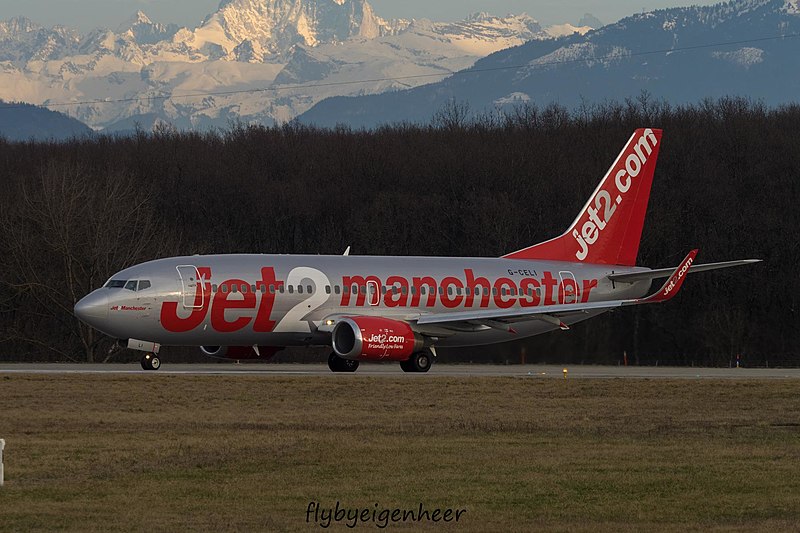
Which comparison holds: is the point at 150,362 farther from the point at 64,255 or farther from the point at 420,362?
the point at 64,255

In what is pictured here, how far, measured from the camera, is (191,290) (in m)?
48.9

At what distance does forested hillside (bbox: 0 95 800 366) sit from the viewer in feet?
216

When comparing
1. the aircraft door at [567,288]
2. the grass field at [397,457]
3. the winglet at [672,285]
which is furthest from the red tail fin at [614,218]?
the grass field at [397,457]

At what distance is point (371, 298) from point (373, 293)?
0.20m

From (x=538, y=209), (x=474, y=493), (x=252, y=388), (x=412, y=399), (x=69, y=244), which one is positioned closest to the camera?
(x=474, y=493)

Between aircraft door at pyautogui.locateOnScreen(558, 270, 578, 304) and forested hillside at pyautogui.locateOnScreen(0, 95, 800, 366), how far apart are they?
132cm

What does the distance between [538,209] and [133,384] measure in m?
59.6

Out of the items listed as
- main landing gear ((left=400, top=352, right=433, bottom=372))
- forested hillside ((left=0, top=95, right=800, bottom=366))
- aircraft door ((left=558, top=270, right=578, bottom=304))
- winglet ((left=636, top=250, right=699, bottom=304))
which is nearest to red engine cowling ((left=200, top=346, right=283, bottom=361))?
main landing gear ((left=400, top=352, right=433, bottom=372))

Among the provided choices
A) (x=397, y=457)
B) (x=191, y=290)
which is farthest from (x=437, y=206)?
(x=397, y=457)

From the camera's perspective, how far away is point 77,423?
3133cm

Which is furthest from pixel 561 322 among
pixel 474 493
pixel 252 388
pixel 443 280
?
pixel 474 493

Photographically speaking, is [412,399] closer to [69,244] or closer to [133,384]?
→ [133,384]

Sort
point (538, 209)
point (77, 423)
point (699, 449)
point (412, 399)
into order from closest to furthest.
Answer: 1. point (699, 449)
2. point (77, 423)
3. point (412, 399)
4. point (538, 209)

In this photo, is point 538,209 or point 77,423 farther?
point 538,209
